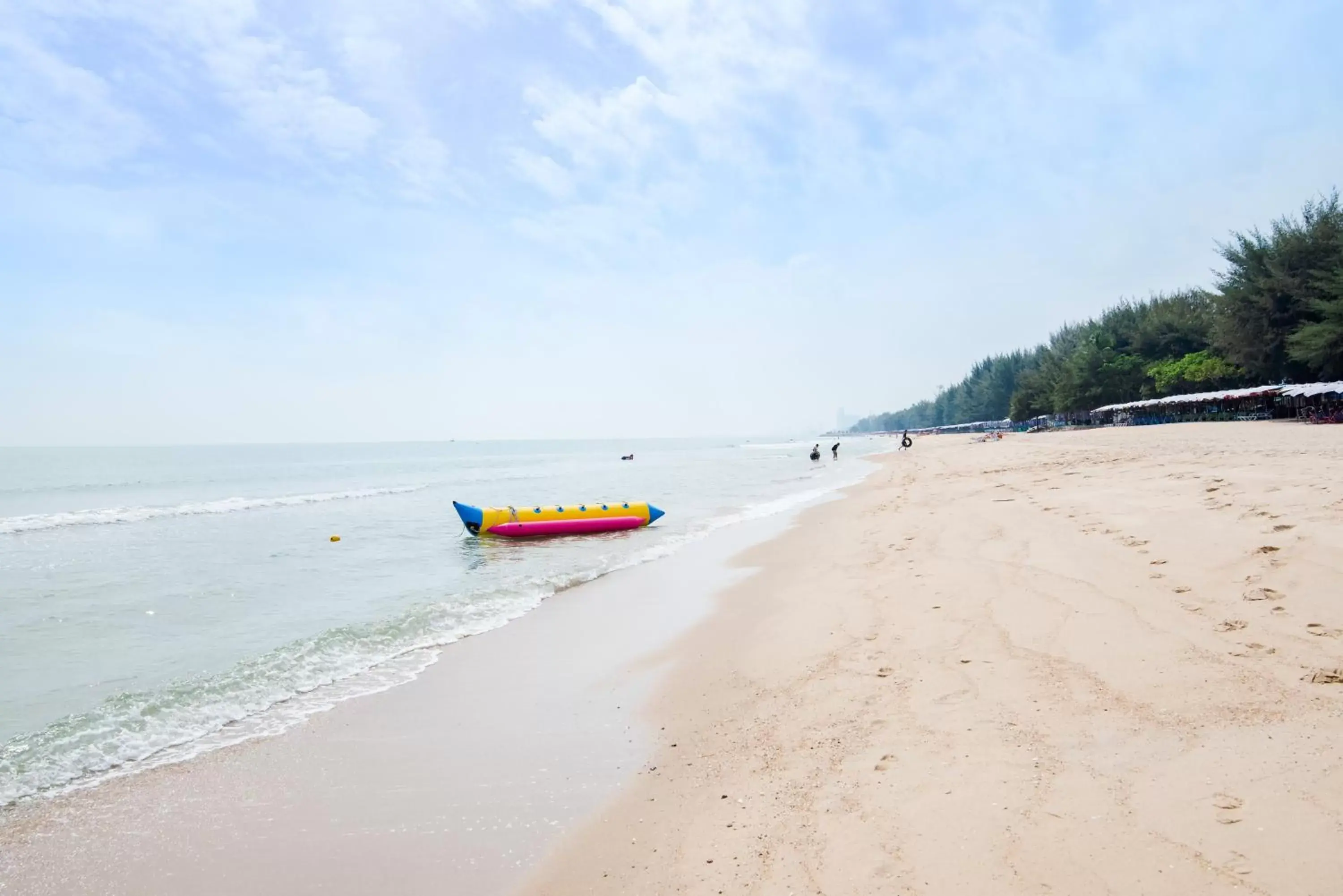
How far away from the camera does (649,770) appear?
4.26m

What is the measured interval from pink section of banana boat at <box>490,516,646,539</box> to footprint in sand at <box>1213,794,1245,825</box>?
15.6 metres

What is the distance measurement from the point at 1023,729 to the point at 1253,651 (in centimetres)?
195

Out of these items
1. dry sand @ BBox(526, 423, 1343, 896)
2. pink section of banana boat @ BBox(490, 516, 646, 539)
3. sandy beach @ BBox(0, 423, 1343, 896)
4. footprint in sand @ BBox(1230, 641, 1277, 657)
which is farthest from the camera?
pink section of banana boat @ BBox(490, 516, 646, 539)

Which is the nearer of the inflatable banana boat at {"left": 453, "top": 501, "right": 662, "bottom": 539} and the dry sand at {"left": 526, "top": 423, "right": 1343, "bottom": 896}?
the dry sand at {"left": 526, "top": 423, "right": 1343, "bottom": 896}

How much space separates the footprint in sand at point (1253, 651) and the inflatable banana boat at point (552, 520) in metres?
14.5

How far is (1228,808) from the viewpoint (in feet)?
9.25

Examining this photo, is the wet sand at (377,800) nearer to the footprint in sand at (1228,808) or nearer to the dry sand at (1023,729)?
the dry sand at (1023,729)

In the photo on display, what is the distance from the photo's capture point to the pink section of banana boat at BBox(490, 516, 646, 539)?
17938 mm

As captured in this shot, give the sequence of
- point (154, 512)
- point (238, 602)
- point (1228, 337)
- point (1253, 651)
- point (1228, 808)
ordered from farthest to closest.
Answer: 1. point (1228, 337)
2. point (154, 512)
3. point (238, 602)
4. point (1253, 651)
5. point (1228, 808)

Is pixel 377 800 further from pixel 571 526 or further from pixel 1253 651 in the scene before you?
pixel 571 526

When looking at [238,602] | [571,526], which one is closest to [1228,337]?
[571,526]

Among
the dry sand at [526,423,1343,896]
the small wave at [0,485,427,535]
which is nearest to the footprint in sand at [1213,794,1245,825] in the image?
the dry sand at [526,423,1343,896]

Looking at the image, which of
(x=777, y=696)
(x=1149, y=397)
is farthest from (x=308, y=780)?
(x=1149, y=397)

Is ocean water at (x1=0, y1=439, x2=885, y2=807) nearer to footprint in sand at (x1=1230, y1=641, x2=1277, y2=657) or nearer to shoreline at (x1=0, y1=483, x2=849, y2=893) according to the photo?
shoreline at (x1=0, y1=483, x2=849, y2=893)
